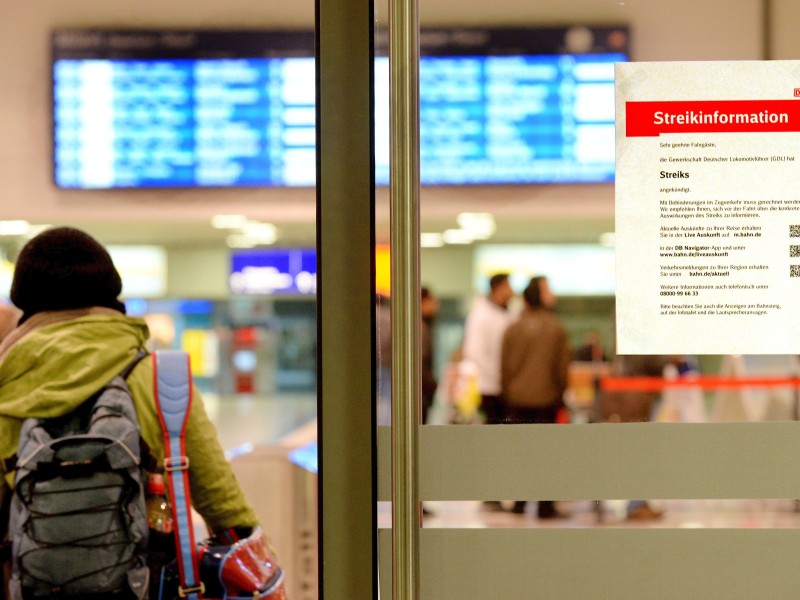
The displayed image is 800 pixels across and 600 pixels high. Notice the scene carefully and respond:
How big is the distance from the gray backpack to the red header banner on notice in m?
1.20

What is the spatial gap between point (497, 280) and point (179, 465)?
12.4 ft

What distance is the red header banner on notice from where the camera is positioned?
1.71 meters

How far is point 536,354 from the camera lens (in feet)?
16.1

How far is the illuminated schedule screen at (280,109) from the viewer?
1.75 m

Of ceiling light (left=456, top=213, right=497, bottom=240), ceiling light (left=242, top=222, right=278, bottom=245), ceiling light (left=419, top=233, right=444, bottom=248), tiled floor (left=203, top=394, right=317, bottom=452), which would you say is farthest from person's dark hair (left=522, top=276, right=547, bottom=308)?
tiled floor (left=203, top=394, right=317, bottom=452)

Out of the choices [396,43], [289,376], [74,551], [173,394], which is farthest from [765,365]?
[289,376]

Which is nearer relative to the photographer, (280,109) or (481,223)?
(280,109)

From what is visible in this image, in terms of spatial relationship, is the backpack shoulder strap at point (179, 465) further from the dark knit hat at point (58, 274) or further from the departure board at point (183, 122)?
the departure board at point (183, 122)

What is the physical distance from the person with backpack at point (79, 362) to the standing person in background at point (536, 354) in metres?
1.11

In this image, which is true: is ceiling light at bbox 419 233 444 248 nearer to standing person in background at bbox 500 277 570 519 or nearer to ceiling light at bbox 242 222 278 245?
standing person in background at bbox 500 277 570 519

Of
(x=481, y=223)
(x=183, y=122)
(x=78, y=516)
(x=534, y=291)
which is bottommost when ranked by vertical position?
(x=78, y=516)

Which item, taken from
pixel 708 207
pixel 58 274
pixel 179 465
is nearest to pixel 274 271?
pixel 58 274

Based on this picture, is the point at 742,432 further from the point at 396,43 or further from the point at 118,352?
the point at 118,352

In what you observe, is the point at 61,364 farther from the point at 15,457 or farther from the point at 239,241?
the point at 239,241
